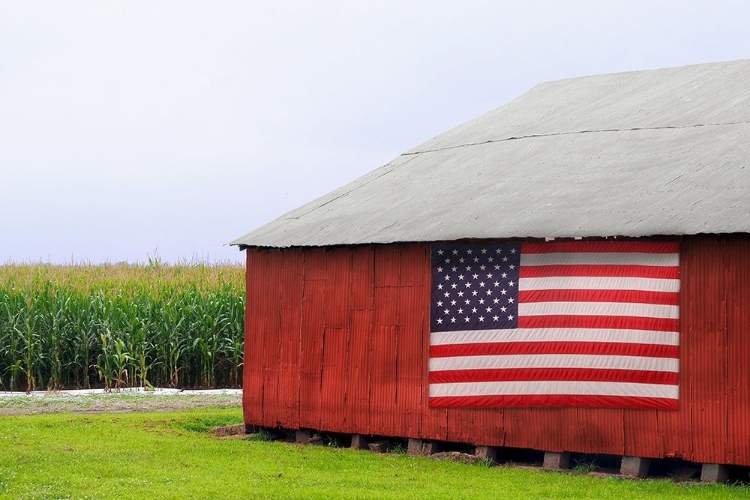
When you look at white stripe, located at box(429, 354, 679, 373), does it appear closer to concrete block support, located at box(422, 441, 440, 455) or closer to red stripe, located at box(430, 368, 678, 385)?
red stripe, located at box(430, 368, 678, 385)

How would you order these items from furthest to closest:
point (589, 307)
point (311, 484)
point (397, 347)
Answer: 1. point (397, 347)
2. point (589, 307)
3. point (311, 484)

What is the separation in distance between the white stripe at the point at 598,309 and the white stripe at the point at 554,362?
1.91ft

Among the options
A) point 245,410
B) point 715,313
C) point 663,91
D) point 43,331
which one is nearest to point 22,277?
point 43,331

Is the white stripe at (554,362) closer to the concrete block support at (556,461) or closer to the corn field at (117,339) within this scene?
the concrete block support at (556,461)

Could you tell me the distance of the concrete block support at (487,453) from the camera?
17641mm

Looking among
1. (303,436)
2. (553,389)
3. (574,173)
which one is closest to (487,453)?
(553,389)

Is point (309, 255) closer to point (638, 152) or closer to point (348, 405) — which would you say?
point (348, 405)

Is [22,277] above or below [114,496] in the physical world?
above

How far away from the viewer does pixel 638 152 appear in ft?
63.0

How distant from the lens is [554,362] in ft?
55.6

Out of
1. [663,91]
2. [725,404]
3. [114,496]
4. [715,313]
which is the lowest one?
[114,496]

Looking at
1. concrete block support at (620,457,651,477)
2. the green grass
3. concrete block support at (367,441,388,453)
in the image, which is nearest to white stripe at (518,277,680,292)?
concrete block support at (620,457,651,477)

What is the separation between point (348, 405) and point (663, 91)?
840 cm

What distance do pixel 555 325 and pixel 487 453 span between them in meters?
2.20
